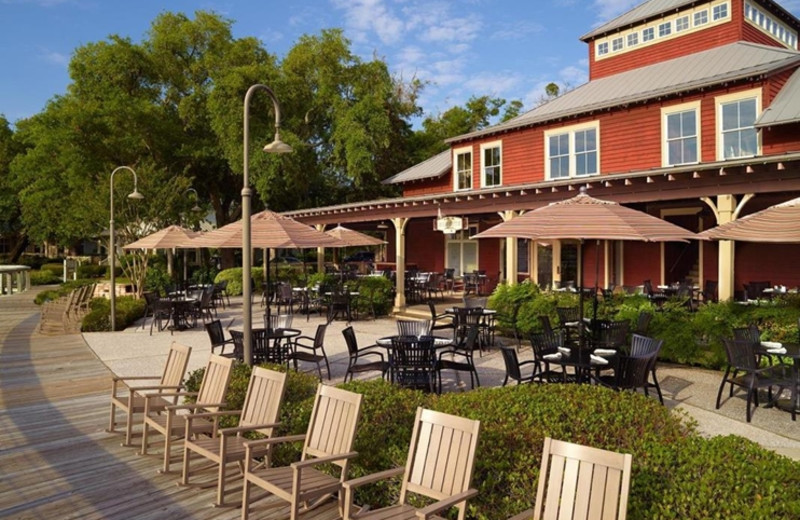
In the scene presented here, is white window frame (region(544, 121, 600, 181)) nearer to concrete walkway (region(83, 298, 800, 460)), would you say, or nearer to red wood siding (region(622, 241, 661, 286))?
red wood siding (region(622, 241, 661, 286))

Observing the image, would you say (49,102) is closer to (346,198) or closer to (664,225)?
(346,198)

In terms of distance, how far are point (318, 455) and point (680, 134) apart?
14.8 metres

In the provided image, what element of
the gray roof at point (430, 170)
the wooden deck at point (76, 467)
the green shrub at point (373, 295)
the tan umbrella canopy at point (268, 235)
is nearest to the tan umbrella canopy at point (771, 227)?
the wooden deck at point (76, 467)

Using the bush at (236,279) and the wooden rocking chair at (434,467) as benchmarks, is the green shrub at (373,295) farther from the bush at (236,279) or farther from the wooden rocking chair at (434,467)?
the wooden rocking chair at (434,467)

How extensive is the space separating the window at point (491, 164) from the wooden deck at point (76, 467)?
48.2 feet

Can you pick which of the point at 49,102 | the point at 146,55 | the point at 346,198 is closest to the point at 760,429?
the point at 346,198

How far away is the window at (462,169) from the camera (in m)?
21.4

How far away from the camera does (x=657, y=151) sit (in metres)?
15.7

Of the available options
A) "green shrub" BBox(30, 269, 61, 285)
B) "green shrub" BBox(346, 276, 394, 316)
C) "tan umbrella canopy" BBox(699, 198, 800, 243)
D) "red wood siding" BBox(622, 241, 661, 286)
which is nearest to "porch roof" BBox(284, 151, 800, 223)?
"green shrub" BBox(346, 276, 394, 316)

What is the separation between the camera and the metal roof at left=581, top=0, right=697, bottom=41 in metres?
18.3

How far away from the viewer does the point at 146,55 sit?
1267 inches

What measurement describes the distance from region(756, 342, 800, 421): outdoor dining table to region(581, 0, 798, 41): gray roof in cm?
1443

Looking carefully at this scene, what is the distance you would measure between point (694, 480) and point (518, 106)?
39.6 meters

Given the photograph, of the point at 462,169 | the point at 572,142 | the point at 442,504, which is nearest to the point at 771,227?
the point at 442,504
